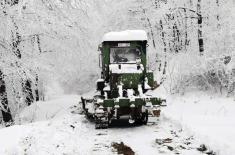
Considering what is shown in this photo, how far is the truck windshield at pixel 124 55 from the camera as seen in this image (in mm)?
13373

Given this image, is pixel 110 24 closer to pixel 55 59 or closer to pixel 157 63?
pixel 157 63

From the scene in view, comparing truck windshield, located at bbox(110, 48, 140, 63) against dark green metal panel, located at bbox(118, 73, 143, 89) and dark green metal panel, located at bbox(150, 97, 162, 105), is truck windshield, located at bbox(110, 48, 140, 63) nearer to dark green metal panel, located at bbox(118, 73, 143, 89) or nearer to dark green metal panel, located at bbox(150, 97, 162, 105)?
dark green metal panel, located at bbox(118, 73, 143, 89)

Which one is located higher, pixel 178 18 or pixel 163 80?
pixel 178 18

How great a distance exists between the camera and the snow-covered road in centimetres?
861

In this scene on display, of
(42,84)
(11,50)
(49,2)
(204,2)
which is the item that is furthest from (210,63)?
(42,84)

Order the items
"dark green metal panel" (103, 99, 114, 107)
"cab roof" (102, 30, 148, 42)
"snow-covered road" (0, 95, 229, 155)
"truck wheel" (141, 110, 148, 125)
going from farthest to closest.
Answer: "cab roof" (102, 30, 148, 42) < "truck wheel" (141, 110, 148, 125) < "dark green metal panel" (103, 99, 114, 107) < "snow-covered road" (0, 95, 229, 155)

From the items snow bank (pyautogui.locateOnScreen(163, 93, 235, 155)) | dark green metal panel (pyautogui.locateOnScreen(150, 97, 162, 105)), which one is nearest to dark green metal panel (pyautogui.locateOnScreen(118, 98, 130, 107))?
Answer: dark green metal panel (pyautogui.locateOnScreen(150, 97, 162, 105))

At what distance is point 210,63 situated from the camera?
1697cm

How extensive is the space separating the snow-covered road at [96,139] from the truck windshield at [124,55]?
2.28 m

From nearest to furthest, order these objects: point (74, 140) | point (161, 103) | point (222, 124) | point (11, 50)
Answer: point (74, 140) → point (222, 124) → point (161, 103) → point (11, 50)

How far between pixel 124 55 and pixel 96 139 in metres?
3.98

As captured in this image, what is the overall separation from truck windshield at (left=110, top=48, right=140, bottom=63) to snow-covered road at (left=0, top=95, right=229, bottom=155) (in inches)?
89.7

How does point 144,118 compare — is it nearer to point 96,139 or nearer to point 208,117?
point 208,117

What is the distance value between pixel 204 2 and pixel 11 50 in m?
12.0
